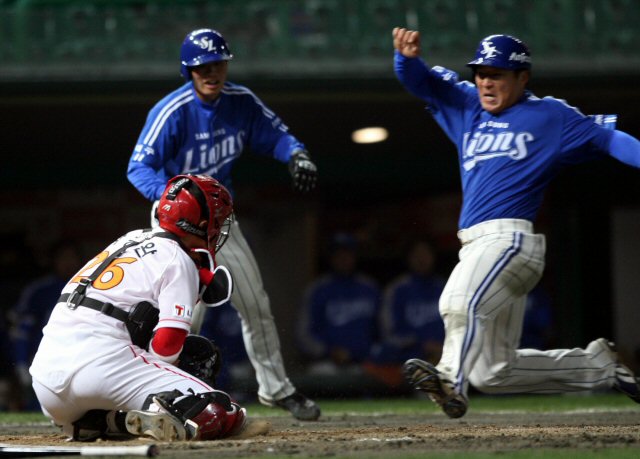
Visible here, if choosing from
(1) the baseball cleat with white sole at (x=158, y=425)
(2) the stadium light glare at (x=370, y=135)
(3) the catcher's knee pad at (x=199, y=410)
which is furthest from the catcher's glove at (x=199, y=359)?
(2) the stadium light glare at (x=370, y=135)

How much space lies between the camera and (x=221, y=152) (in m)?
6.41

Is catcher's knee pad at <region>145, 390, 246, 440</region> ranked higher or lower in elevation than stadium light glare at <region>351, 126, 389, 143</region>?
lower

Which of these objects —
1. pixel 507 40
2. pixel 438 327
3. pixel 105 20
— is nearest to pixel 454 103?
pixel 507 40

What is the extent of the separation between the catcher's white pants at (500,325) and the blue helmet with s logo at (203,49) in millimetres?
1675

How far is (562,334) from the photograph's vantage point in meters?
11.8

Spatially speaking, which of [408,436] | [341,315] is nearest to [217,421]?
[408,436]

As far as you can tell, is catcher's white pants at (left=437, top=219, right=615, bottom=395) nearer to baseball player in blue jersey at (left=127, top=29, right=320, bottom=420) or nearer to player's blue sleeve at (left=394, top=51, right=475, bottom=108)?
player's blue sleeve at (left=394, top=51, right=475, bottom=108)

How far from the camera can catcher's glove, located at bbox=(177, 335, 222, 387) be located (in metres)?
5.03

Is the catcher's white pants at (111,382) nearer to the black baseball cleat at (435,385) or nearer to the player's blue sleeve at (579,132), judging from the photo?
the black baseball cleat at (435,385)

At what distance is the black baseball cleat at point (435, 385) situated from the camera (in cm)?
500

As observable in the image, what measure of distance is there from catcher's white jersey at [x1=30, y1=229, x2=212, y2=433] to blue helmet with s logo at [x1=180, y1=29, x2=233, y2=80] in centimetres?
186

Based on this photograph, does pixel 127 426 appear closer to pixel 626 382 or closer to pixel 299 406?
pixel 299 406

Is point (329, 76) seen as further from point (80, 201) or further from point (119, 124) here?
point (80, 201)

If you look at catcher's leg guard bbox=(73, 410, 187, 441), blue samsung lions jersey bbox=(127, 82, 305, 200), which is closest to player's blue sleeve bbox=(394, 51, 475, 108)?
blue samsung lions jersey bbox=(127, 82, 305, 200)
